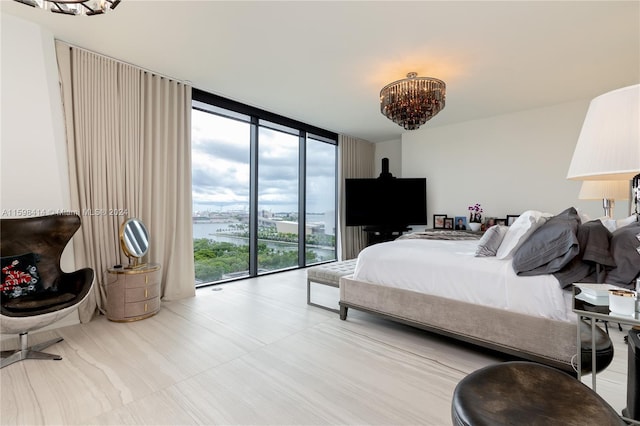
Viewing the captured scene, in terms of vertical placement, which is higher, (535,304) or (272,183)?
(272,183)

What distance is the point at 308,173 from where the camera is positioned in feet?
17.5

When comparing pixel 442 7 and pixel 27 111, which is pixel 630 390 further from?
pixel 27 111

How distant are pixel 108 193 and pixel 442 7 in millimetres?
3419

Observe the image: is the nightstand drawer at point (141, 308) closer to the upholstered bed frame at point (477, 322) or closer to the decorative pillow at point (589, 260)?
the upholstered bed frame at point (477, 322)

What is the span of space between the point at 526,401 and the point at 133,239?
3.12 m

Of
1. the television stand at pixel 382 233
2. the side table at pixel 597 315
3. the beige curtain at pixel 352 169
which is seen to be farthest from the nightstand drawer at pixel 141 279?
the television stand at pixel 382 233

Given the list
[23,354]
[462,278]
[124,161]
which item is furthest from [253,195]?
[462,278]

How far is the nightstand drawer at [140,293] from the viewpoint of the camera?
8.88 ft

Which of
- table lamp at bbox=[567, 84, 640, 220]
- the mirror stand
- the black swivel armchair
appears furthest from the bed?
the black swivel armchair

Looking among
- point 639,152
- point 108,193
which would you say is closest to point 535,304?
point 639,152

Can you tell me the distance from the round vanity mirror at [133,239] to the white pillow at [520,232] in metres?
3.15

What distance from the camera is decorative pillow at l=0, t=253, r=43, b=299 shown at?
2.09 m

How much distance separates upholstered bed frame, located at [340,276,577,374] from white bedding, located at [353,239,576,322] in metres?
0.05

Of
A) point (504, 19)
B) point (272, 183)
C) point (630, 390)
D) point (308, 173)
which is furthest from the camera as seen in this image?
point (308, 173)
